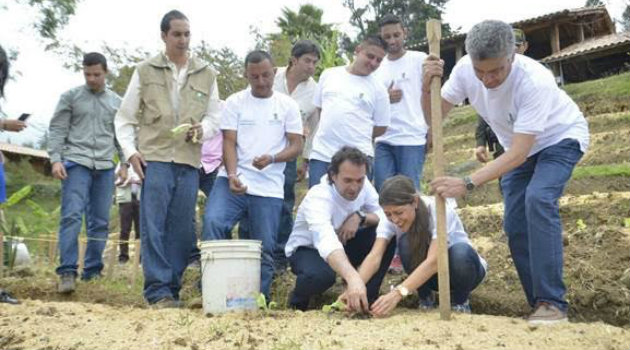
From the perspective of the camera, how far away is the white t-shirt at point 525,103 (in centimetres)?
355

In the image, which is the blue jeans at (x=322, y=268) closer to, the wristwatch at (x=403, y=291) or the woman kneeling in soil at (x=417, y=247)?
the woman kneeling in soil at (x=417, y=247)

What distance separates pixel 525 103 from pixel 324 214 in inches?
54.8

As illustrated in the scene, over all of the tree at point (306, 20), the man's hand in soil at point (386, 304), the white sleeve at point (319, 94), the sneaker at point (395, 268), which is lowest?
the man's hand in soil at point (386, 304)

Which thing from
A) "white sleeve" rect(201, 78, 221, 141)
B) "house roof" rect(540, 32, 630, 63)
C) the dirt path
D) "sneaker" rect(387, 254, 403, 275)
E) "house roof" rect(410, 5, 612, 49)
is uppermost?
"house roof" rect(410, 5, 612, 49)

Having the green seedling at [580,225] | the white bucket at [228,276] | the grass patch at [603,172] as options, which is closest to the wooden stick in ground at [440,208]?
the white bucket at [228,276]

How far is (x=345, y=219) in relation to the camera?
4.57 metres

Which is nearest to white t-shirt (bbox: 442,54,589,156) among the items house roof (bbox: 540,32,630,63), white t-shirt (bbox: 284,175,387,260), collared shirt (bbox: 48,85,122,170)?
white t-shirt (bbox: 284,175,387,260)

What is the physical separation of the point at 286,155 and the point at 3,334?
2.13m

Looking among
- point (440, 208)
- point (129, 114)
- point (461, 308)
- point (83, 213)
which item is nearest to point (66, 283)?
point (83, 213)

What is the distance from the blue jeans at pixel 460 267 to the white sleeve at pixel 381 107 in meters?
1.28

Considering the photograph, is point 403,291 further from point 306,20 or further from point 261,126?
point 306,20

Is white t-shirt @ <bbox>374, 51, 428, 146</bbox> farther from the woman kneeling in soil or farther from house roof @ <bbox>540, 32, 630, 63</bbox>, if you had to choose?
house roof @ <bbox>540, 32, 630, 63</bbox>

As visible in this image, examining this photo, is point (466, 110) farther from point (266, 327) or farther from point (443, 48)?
point (266, 327)

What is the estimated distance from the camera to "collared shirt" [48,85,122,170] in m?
5.56
